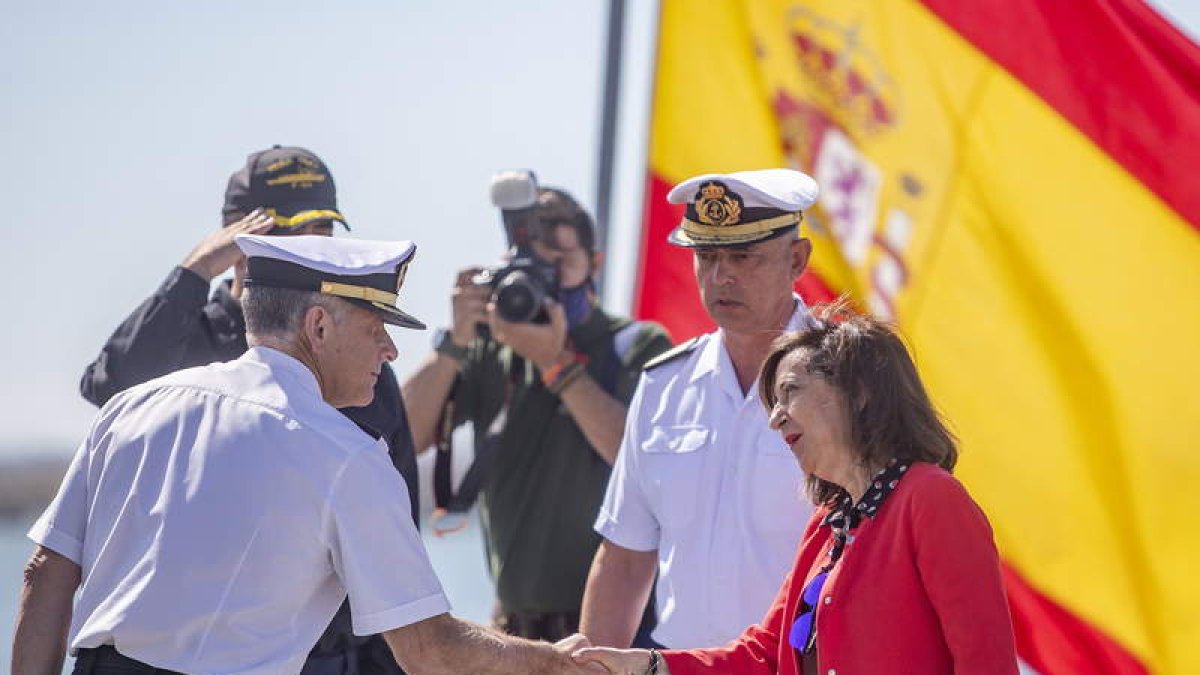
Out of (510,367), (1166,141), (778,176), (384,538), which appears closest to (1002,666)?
(384,538)

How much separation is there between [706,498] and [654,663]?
54cm

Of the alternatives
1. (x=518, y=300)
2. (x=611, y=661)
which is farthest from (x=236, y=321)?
(x=611, y=661)

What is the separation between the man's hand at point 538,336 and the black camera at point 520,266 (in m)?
0.02

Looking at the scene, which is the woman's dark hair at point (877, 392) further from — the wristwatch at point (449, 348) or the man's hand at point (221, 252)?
the wristwatch at point (449, 348)

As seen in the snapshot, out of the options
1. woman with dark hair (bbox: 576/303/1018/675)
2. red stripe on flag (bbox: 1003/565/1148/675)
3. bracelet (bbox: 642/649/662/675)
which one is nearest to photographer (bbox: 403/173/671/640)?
red stripe on flag (bbox: 1003/565/1148/675)

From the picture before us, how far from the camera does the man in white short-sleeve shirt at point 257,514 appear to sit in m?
3.30

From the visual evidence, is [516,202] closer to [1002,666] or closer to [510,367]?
[510,367]

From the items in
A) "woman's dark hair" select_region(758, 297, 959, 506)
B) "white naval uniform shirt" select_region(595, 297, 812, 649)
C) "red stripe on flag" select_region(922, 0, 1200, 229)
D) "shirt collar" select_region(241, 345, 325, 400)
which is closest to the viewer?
"shirt collar" select_region(241, 345, 325, 400)

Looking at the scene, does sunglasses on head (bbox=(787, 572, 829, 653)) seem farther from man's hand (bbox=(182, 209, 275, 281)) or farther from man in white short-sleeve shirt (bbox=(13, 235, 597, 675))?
man's hand (bbox=(182, 209, 275, 281))

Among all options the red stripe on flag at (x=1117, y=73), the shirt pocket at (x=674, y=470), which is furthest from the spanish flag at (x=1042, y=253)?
the shirt pocket at (x=674, y=470)

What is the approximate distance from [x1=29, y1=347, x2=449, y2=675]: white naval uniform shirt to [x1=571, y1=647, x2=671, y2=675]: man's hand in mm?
550

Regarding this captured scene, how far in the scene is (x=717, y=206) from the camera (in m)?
4.39

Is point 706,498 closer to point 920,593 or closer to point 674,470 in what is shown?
point 674,470

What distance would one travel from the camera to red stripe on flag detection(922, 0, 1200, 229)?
4.82 meters
